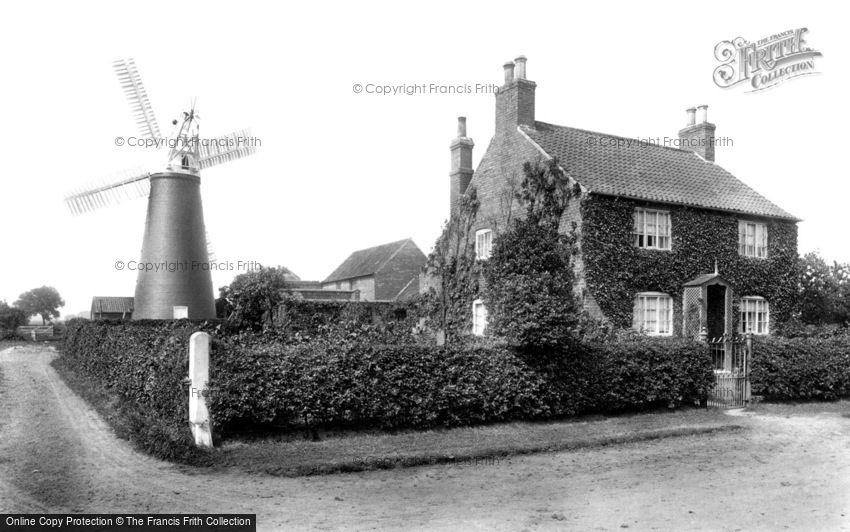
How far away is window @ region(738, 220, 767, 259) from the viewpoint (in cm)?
2652

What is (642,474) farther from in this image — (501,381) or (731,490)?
(501,381)

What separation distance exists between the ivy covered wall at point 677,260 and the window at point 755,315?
24 centimetres

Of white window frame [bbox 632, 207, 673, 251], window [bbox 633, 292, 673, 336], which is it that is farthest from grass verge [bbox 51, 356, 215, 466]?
white window frame [bbox 632, 207, 673, 251]

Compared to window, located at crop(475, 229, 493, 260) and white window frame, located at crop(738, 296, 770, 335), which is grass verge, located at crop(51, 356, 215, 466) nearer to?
window, located at crop(475, 229, 493, 260)

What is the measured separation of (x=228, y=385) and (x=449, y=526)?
580cm

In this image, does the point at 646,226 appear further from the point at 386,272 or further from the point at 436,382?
the point at 386,272

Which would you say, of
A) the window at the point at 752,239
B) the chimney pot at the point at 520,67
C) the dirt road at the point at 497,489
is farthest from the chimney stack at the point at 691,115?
the dirt road at the point at 497,489

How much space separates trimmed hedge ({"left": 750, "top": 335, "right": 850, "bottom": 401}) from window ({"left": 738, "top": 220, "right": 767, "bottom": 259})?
7.27 m

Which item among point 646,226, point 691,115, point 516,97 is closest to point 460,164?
point 516,97

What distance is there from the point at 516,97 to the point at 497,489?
19289mm

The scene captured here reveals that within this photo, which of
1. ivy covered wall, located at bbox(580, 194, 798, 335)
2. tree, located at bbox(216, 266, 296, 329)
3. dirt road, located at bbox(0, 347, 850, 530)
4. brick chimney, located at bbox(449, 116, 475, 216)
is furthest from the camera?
brick chimney, located at bbox(449, 116, 475, 216)

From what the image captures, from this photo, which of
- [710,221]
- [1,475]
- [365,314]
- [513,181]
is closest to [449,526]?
[1,475]

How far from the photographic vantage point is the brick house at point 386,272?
2142 inches

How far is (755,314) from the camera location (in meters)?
26.5
